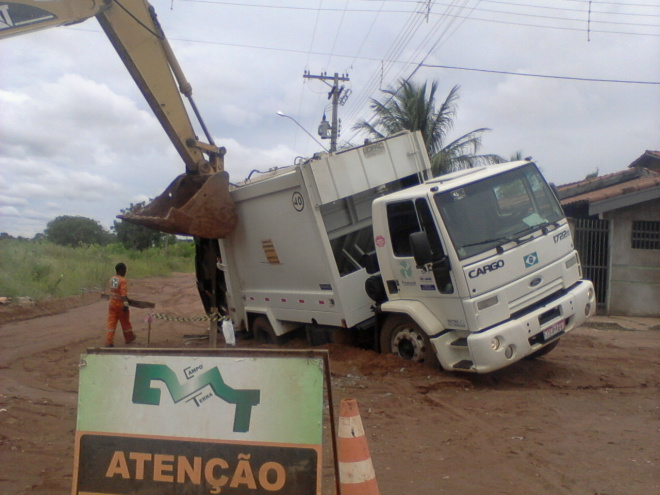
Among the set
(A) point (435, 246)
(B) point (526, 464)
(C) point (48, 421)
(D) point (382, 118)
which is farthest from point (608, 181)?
(C) point (48, 421)

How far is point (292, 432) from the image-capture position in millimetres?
3693

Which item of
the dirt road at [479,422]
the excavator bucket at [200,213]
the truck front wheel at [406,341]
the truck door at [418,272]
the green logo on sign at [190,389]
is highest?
the excavator bucket at [200,213]

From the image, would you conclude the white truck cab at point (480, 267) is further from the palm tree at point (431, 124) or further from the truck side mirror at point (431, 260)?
the palm tree at point (431, 124)

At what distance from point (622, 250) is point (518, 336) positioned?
27.5 ft

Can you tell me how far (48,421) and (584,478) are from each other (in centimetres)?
479

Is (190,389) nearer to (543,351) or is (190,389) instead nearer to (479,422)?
(479,422)

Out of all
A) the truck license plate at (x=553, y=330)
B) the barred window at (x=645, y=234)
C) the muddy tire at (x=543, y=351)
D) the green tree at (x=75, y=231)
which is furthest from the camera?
the green tree at (x=75, y=231)

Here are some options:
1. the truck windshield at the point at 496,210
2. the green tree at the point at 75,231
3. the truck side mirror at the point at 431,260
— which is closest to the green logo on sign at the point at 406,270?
the truck side mirror at the point at 431,260

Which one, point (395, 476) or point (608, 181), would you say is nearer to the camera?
point (395, 476)

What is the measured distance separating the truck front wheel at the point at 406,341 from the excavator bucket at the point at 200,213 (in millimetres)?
3030

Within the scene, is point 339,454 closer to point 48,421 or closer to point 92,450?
point 92,450

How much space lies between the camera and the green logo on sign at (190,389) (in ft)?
12.5

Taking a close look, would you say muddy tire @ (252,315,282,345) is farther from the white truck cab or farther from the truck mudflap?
the truck mudflap

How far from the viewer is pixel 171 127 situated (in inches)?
389
